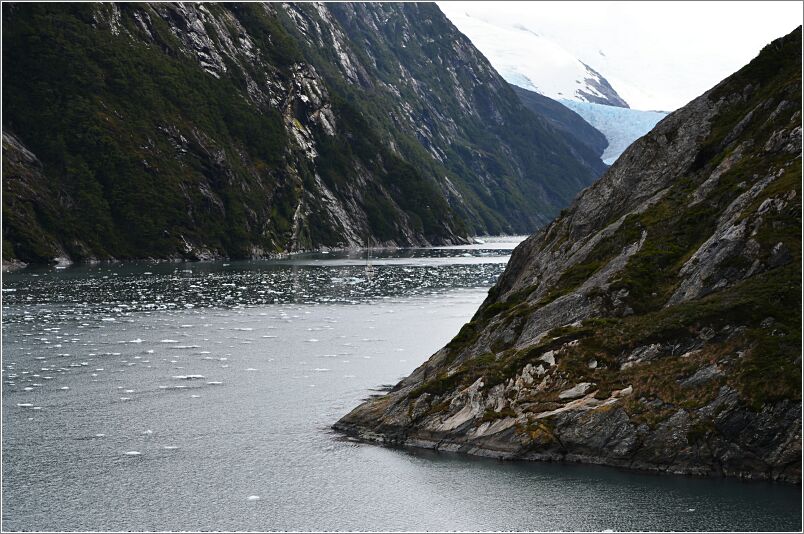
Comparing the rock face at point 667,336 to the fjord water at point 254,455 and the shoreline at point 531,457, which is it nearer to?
the shoreline at point 531,457

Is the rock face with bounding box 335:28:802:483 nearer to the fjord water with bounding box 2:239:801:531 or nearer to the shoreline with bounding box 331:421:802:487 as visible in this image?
the shoreline with bounding box 331:421:802:487

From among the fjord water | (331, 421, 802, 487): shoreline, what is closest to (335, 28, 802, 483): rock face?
(331, 421, 802, 487): shoreline

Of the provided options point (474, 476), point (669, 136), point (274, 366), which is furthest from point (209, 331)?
point (474, 476)

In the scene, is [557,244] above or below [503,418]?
above

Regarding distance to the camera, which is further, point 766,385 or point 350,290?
point 350,290

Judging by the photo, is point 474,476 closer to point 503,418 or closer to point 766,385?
point 503,418

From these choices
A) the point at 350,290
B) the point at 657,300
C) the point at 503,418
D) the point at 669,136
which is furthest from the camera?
the point at 350,290

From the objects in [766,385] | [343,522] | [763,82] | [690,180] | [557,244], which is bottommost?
[343,522]
